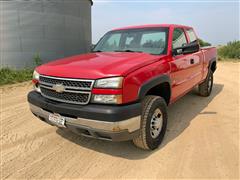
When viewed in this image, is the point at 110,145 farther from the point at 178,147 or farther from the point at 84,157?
the point at 178,147

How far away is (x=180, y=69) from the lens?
162 inches

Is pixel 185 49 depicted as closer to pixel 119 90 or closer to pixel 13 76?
pixel 119 90

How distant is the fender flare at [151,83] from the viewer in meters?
2.94

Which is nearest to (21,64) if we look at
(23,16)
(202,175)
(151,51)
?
(23,16)

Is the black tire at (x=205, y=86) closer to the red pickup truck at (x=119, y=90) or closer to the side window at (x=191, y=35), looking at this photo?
the side window at (x=191, y=35)

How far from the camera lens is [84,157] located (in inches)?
130

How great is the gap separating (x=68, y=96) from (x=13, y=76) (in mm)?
6458

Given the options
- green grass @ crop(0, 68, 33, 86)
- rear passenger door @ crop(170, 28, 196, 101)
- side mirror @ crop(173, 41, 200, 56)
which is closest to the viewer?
side mirror @ crop(173, 41, 200, 56)

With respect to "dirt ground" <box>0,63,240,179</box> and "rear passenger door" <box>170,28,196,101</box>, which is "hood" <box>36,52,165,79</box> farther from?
"dirt ground" <box>0,63,240,179</box>

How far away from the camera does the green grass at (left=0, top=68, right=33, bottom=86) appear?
8252mm

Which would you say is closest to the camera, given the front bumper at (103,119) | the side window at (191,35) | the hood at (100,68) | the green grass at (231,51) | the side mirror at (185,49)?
the front bumper at (103,119)

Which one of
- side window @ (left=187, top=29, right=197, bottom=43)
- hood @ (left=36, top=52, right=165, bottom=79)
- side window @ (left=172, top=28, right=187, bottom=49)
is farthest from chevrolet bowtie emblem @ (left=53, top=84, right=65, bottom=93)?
side window @ (left=187, top=29, right=197, bottom=43)

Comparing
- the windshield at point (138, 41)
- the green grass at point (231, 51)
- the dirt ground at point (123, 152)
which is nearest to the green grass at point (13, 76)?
the dirt ground at point (123, 152)

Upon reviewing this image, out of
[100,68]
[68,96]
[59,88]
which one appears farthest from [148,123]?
[59,88]
